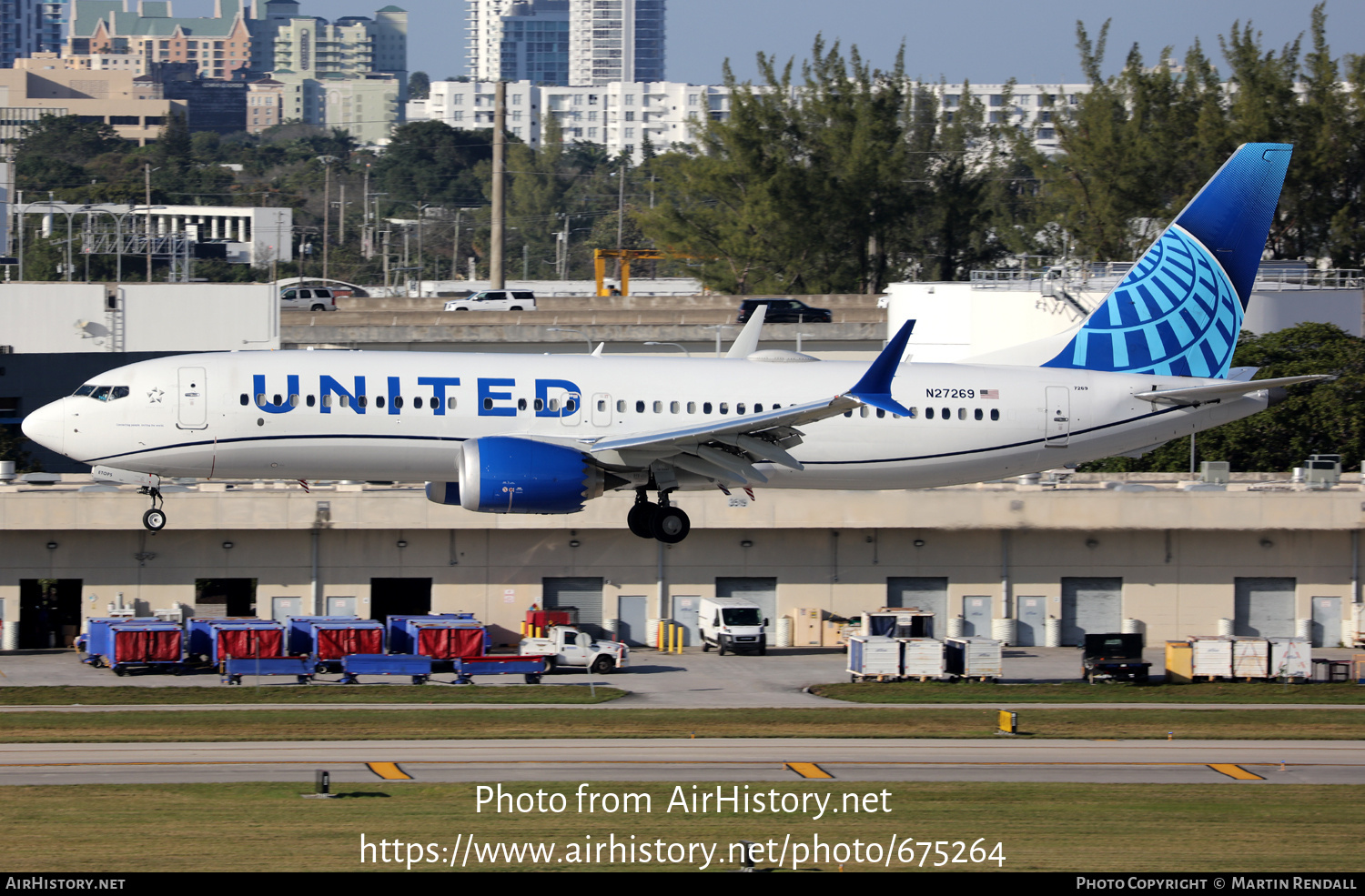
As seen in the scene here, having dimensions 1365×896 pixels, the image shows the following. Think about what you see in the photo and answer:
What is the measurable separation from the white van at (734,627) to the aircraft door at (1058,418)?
75.7 feet

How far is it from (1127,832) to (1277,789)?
7.41 m

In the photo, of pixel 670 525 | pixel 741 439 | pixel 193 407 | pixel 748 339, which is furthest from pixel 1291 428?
pixel 193 407

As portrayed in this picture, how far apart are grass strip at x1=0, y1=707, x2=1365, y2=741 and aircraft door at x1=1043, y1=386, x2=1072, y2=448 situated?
9.82 metres

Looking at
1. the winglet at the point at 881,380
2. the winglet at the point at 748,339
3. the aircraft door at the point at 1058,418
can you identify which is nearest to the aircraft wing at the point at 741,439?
the winglet at the point at 881,380

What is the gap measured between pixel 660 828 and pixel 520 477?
30.5 ft

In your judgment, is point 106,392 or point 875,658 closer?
point 106,392

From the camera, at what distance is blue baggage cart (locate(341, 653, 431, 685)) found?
185 feet

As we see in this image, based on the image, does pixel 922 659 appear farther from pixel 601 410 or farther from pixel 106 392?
pixel 106 392

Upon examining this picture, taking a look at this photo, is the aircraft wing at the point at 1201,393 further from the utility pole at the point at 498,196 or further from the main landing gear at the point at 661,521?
the utility pole at the point at 498,196

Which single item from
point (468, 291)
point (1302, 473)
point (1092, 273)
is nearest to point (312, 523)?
point (1302, 473)

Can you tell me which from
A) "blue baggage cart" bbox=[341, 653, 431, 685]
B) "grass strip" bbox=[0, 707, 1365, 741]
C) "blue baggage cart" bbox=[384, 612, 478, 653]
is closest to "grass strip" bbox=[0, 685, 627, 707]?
"blue baggage cart" bbox=[341, 653, 431, 685]

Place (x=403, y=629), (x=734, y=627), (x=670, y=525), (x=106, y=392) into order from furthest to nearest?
(x=734, y=627), (x=403, y=629), (x=670, y=525), (x=106, y=392)

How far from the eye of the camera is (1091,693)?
56.9 meters
